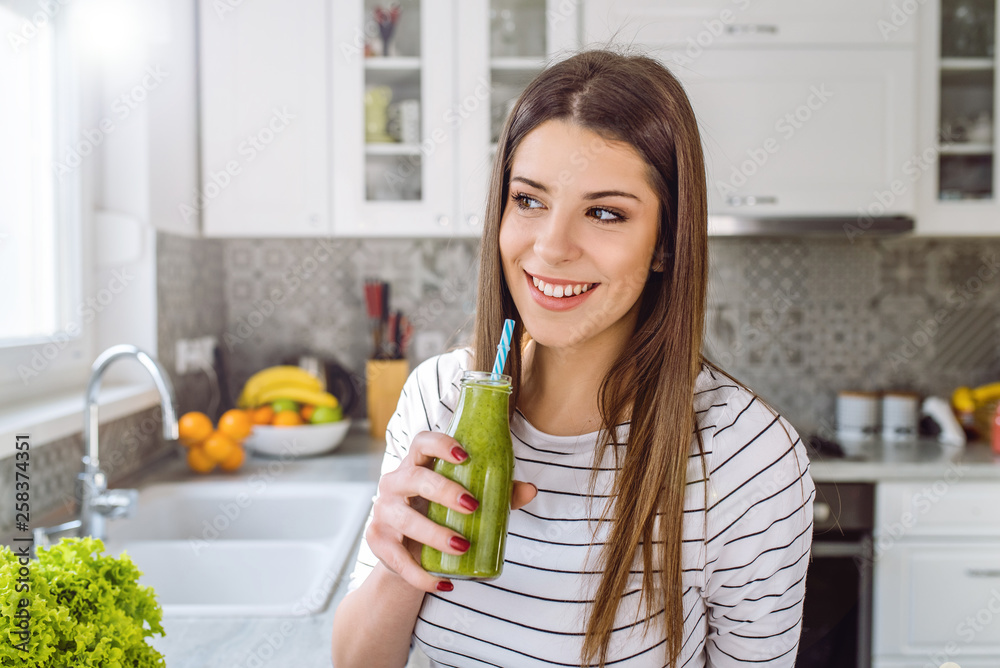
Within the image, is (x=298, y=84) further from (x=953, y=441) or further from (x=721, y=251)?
(x=953, y=441)

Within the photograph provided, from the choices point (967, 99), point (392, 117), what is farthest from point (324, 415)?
point (967, 99)

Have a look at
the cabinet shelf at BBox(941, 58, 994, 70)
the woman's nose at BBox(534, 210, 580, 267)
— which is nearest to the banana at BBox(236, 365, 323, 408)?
the woman's nose at BBox(534, 210, 580, 267)

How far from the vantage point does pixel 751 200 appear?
2334mm

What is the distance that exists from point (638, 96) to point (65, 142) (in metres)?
1.55

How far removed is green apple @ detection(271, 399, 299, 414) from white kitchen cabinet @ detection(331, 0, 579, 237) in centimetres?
56

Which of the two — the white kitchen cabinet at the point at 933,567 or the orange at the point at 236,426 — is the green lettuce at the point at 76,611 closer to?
the orange at the point at 236,426

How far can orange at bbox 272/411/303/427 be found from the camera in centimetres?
220

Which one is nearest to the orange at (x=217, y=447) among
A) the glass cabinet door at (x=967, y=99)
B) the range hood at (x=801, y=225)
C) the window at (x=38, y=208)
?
the window at (x=38, y=208)

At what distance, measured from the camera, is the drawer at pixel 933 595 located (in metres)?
2.15

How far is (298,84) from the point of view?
2340 mm

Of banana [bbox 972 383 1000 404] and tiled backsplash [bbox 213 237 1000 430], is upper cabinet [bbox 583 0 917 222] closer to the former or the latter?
tiled backsplash [bbox 213 237 1000 430]

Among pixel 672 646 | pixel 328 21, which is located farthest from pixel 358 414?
pixel 672 646

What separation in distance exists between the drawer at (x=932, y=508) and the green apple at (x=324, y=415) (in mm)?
1626

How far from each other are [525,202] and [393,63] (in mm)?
1601
